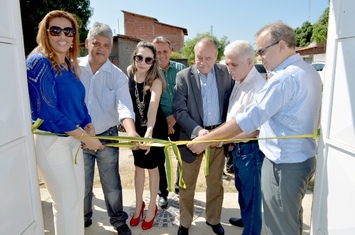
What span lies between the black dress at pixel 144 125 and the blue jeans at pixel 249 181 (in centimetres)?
88

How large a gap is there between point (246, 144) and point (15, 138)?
6.35ft

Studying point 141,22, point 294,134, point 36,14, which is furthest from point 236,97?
point 141,22

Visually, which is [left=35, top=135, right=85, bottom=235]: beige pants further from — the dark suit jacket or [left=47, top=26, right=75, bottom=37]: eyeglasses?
the dark suit jacket

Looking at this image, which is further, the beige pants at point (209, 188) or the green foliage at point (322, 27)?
the green foliage at point (322, 27)

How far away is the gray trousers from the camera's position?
6.33ft

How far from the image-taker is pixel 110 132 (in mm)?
2879

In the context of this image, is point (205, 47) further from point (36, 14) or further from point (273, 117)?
point (36, 14)

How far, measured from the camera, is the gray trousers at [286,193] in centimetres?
193

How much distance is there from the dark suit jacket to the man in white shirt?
0.11 m

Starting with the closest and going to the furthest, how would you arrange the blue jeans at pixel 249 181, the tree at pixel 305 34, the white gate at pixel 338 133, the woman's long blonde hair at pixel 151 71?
the white gate at pixel 338 133, the blue jeans at pixel 249 181, the woman's long blonde hair at pixel 151 71, the tree at pixel 305 34

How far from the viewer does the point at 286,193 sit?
194 centimetres

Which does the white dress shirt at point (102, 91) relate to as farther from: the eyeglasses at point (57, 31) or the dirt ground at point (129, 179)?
the dirt ground at point (129, 179)

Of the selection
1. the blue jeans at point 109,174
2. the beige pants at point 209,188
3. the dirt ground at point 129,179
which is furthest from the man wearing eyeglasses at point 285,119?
the dirt ground at point 129,179

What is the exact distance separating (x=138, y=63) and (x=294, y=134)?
1.73 metres
